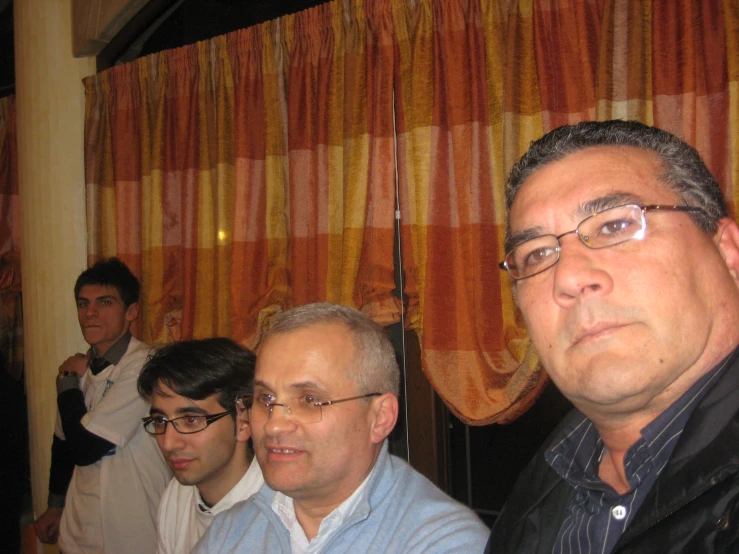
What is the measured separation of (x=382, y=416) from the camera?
1.41 metres

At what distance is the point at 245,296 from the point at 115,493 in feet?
3.06

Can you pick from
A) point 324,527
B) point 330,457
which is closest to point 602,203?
point 330,457

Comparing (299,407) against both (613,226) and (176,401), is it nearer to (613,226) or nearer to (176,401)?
(176,401)

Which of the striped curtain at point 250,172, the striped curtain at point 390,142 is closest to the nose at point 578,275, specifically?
the striped curtain at point 390,142

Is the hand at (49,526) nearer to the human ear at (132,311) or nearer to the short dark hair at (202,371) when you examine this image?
the human ear at (132,311)

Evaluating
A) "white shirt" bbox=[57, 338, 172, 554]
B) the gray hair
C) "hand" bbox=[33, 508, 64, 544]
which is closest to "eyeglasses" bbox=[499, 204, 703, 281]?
the gray hair

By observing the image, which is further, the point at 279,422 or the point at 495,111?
the point at 495,111

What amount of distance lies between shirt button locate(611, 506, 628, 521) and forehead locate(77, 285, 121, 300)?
233 centimetres

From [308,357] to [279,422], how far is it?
0.55ft

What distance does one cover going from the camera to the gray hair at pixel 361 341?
4.60 ft

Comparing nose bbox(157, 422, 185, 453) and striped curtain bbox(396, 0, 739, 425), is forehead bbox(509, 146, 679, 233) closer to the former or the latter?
striped curtain bbox(396, 0, 739, 425)

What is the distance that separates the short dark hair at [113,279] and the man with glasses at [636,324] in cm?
216

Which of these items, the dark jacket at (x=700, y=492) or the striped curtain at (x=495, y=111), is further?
the striped curtain at (x=495, y=111)

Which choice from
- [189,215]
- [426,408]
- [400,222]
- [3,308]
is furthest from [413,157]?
[3,308]
